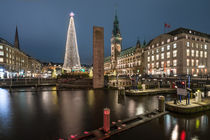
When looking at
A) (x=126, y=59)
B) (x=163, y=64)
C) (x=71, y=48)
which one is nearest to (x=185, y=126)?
(x=71, y=48)

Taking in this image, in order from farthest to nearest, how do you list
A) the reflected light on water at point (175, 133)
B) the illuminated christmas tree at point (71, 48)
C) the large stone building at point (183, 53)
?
the large stone building at point (183, 53) < the illuminated christmas tree at point (71, 48) < the reflected light on water at point (175, 133)

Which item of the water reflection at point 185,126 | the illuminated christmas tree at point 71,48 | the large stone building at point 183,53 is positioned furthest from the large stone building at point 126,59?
the water reflection at point 185,126

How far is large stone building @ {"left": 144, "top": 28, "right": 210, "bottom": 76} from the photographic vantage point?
6206 centimetres

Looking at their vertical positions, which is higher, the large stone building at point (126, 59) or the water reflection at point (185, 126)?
the large stone building at point (126, 59)

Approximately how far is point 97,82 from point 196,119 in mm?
22111

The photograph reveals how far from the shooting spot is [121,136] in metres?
7.24

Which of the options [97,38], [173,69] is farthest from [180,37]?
[97,38]

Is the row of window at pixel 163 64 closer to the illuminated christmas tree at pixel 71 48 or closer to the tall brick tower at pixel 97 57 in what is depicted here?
the tall brick tower at pixel 97 57

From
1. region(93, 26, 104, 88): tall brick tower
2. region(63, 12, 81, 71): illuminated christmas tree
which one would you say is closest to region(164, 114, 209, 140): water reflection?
region(93, 26, 104, 88): tall brick tower

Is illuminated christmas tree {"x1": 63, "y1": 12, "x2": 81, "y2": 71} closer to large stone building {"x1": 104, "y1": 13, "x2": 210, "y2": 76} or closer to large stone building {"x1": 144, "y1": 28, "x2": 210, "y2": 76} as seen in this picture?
large stone building {"x1": 104, "y1": 13, "x2": 210, "y2": 76}

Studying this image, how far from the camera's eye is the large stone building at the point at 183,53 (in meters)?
62.1

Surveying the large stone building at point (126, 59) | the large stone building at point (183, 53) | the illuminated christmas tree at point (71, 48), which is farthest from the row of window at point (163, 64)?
the illuminated christmas tree at point (71, 48)

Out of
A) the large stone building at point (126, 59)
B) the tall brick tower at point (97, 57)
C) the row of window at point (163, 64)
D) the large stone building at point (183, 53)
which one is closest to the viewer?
the tall brick tower at point (97, 57)

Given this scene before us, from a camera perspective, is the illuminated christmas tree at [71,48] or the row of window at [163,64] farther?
the row of window at [163,64]
